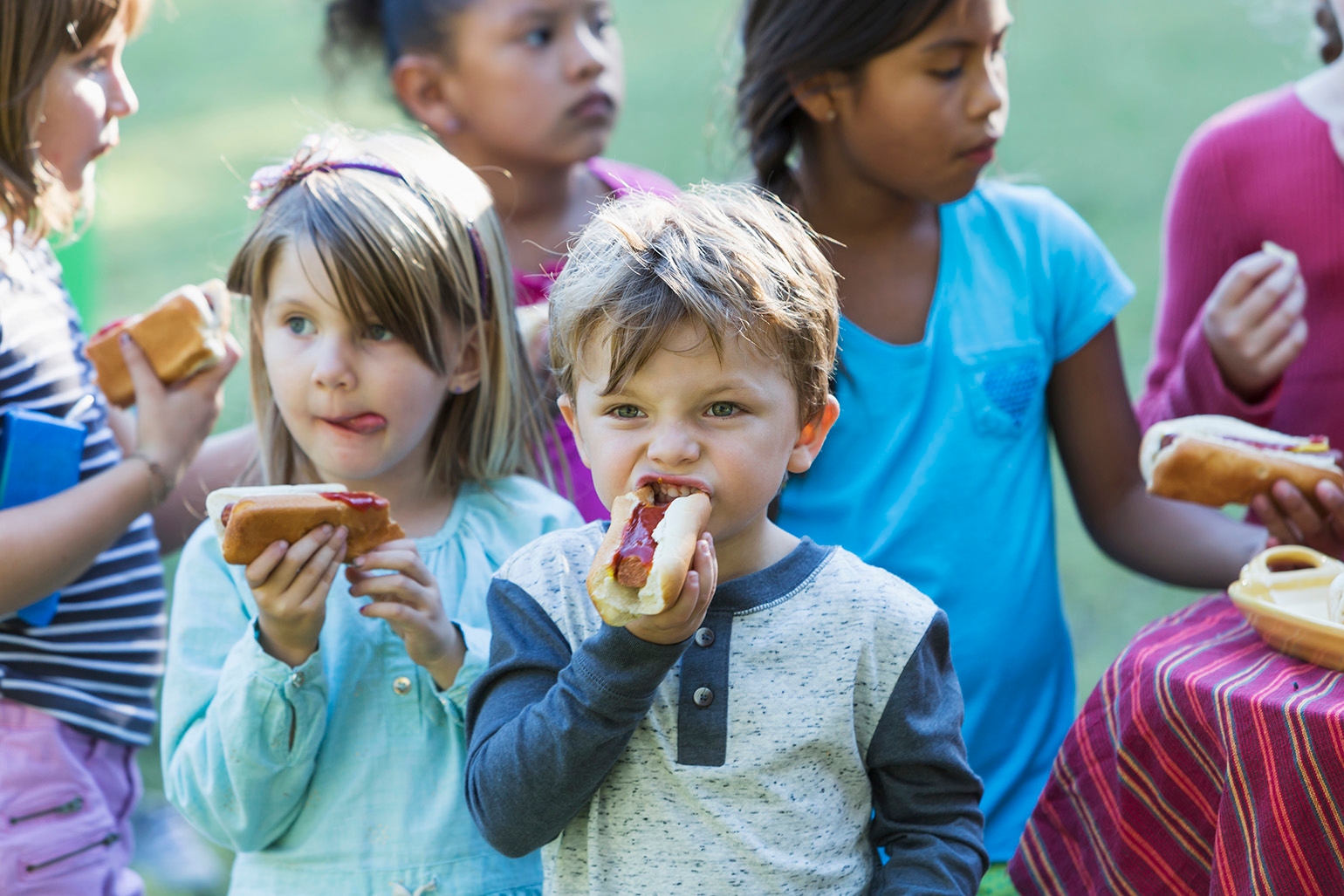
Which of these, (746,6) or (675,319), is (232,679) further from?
(746,6)

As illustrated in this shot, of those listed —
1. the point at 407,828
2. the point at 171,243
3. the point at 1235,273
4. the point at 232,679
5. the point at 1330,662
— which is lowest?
the point at 171,243

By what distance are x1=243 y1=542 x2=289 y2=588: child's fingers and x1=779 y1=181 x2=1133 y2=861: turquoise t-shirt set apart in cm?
100

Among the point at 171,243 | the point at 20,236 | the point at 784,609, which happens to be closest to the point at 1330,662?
the point at 784,609

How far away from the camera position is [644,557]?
5.59 feet

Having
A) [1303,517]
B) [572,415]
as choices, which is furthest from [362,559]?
[1303,517]

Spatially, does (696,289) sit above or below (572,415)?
above

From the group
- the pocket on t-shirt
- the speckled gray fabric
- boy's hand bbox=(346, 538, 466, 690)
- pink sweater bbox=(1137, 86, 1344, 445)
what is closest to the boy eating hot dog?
the speckled gray fabric

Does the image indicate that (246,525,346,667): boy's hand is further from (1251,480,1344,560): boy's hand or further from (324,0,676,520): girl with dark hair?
(1251,480,1344,560): boy's hand

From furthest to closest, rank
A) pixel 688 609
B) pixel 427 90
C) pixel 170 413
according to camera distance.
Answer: pixel 427 90, pixel 170 413, pixel 688 609

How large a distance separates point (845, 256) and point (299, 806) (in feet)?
4.80

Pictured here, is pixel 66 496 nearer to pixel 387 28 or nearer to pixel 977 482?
pixel 977 482

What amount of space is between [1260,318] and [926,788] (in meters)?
1.39

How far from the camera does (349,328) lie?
2289 millimetres

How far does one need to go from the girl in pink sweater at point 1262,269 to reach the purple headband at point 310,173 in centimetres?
149
